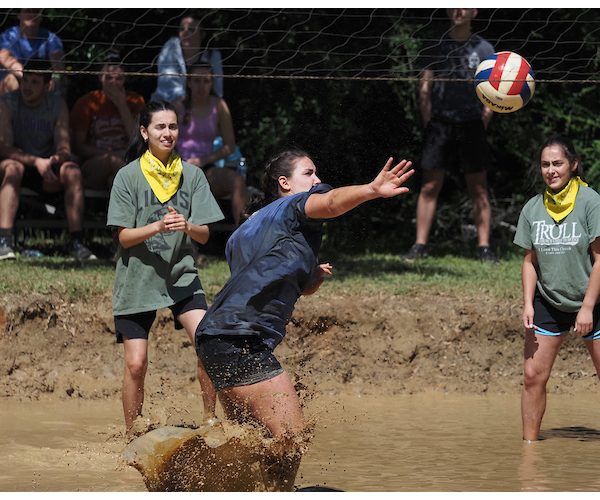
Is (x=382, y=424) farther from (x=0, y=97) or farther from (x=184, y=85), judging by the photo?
(x=0, y=97)

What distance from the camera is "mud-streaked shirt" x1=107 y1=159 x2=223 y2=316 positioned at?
4.48 m

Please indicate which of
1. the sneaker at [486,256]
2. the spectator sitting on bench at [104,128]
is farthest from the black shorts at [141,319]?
the sneaker at [486,256]

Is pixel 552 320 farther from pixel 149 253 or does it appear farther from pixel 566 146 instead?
pixel 149 253

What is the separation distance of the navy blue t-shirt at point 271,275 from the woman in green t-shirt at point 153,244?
103 centimetres

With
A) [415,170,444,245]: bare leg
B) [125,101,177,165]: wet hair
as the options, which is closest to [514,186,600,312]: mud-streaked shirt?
[125,101,177,165]: wet hair

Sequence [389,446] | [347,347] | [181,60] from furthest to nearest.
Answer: [181,60], [347,347], [389,446]

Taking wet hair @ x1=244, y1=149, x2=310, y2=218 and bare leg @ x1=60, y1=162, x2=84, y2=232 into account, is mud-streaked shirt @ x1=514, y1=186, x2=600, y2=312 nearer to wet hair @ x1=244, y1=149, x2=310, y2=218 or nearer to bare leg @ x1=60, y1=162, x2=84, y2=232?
wet hair @ x1=244, y1=149, x2=310, y2=218

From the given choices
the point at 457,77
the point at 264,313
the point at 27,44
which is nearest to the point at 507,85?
the point at 457,77

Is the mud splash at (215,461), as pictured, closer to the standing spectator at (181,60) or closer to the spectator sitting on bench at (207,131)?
the spectator sitting on bench at (207,131)

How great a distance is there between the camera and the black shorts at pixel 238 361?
3316mm

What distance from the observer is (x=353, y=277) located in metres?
7.47

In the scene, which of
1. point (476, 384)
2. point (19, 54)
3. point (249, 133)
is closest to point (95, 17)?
point (19, 54)

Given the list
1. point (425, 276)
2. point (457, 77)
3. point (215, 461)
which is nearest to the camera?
point (215, 461)

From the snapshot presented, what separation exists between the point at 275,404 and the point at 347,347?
3.33 meters
